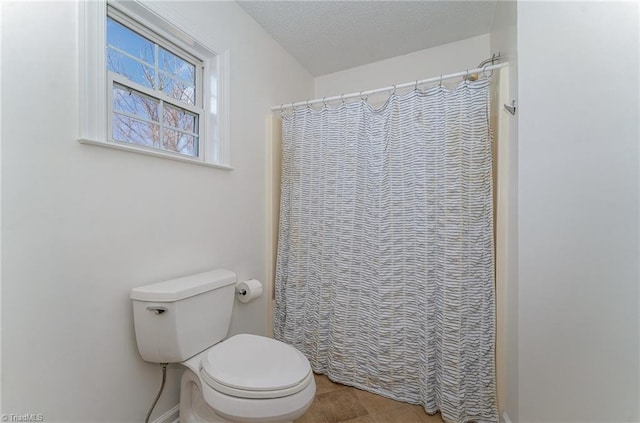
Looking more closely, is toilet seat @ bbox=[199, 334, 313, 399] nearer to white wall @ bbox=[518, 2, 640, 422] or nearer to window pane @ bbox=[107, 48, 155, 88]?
white wall @ bbox=[518, 2, 640, 422]

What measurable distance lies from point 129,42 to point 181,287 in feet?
3.73

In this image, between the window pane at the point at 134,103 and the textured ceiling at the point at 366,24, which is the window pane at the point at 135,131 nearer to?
the window pane at the point at 134,103

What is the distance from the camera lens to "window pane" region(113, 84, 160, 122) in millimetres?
1153

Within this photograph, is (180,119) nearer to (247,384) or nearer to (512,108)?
(247,384)

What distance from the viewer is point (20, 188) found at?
2.73 feet

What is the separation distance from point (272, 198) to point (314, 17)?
1.22 m

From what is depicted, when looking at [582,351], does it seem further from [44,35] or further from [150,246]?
[44,35]

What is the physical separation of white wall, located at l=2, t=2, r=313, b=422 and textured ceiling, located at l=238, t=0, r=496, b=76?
53 centimetres

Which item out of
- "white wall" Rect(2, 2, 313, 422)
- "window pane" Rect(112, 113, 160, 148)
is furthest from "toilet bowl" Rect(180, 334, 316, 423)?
"window pane" Rect(112, 113, 160, 148)

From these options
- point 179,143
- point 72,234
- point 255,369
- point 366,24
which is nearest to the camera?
point 72,234

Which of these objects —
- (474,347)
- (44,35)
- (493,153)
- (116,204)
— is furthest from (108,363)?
(493,153)

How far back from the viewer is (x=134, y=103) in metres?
1.22

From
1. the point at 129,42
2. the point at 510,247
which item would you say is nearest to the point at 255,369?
the point at 510,247

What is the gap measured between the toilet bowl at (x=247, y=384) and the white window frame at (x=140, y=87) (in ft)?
3.04
